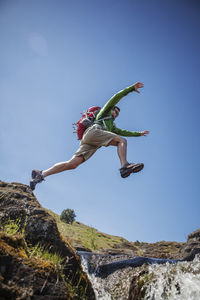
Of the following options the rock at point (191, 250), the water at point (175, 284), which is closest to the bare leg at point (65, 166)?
the water at point (175, 284)

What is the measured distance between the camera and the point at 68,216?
Answer: 145 ft

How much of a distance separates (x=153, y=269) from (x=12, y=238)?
10.2 ft

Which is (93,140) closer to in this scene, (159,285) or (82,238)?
(159,285)

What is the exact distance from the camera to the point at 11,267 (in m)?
2.16

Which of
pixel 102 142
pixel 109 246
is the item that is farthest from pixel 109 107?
pixel 109 246

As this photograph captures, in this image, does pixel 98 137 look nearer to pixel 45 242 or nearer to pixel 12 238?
pixel 45 242

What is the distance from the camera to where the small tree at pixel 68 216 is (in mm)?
43562

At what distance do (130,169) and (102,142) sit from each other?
4.07 ft

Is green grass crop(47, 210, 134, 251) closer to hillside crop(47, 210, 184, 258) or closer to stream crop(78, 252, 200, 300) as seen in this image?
hillside crop(47, 210, 184, 258)

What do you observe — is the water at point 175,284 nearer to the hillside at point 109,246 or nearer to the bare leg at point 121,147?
the hillside at point 109,246

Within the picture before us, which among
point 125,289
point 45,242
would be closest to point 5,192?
point 45,242

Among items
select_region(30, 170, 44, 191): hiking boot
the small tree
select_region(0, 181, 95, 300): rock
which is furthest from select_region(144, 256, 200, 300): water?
the small tree

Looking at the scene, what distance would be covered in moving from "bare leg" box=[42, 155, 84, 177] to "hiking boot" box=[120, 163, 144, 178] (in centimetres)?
140

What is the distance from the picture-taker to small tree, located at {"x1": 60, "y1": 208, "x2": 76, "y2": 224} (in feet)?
143
